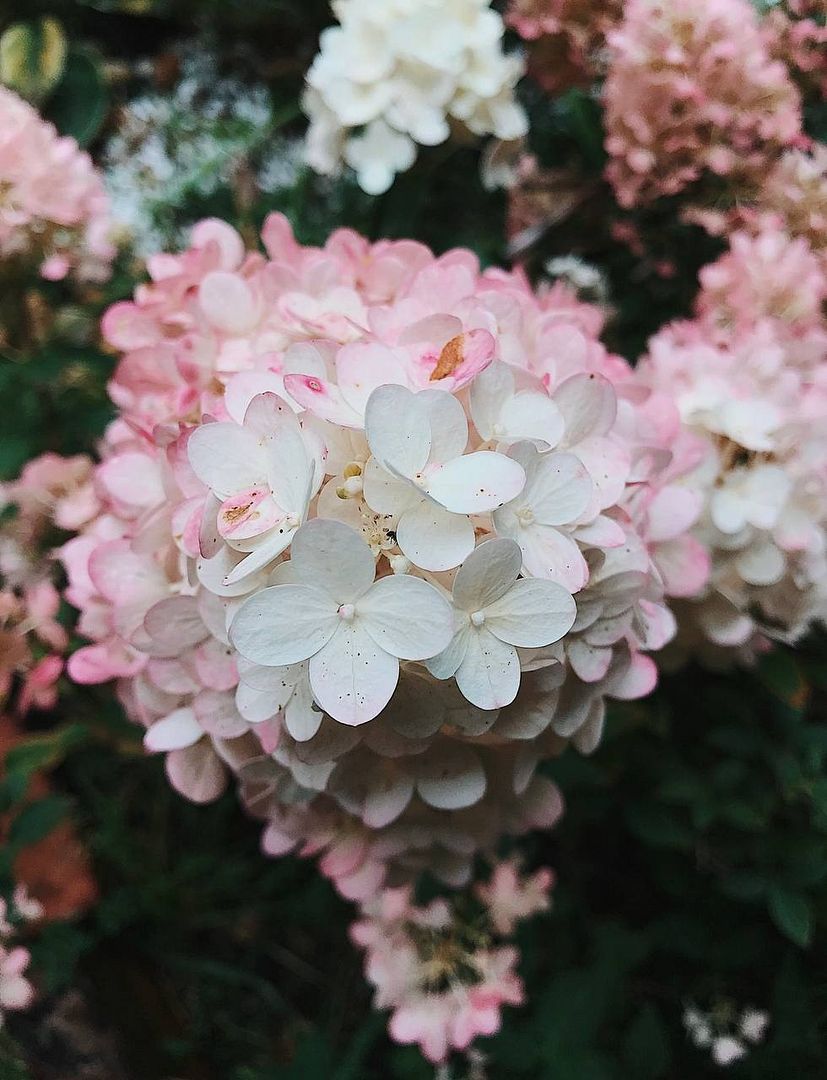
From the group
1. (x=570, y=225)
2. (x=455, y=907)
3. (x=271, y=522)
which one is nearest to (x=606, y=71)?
(x=570, y=225)

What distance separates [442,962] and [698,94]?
663 mm

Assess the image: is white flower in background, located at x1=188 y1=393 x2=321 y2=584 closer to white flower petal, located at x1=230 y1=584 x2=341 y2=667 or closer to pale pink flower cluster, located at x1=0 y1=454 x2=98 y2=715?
white flower petal, located at x1=230 y1=584 x2=341 y2=667

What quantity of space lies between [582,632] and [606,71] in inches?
22.4

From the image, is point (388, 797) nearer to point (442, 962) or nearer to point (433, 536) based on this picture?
point (433, 536)

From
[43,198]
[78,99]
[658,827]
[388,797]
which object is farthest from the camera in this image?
[78,99]

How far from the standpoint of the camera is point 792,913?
25.3 inches

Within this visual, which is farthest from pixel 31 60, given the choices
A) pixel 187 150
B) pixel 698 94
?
pixel 698 94

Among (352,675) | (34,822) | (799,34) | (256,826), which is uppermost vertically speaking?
(799,34)

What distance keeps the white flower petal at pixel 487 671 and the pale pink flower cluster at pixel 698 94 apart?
1.55ft

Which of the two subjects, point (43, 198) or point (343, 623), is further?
point (43, 198)

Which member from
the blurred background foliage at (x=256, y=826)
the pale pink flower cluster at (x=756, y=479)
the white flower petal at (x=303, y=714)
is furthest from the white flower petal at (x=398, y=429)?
the blurred background foliage at (x=256, y=826)

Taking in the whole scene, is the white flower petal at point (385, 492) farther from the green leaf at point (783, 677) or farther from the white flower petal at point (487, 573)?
the green leaf at point (783, 677)

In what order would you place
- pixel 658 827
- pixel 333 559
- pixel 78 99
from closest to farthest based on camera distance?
pixel 333 559, pixel 658 827, pixel 78 99

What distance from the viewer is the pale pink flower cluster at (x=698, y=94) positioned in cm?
64
